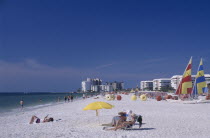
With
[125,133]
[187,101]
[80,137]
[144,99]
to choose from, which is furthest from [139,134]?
[144,99]

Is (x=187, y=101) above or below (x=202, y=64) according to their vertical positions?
below

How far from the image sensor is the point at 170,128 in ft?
32.9

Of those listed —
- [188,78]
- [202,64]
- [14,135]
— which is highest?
[202,64]

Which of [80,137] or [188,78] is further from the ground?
[188,78]

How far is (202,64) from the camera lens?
27328 millimetres

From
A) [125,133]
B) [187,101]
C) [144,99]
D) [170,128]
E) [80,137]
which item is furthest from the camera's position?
[144,99]

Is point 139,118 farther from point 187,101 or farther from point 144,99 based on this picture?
point 144,99

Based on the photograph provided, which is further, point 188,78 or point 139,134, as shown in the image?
point 188,78

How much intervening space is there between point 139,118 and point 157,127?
3.02 ft

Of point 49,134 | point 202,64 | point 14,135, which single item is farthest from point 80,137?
point 202,64

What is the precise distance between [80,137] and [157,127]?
3.69m

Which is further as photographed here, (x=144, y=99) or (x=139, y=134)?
(x=144, y=99)

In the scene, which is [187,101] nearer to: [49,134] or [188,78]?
[188,78]

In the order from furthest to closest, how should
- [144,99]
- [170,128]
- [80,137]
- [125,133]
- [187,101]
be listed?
[144,99] → [187,101] → [170,128] → [125,133] → [80,137]
